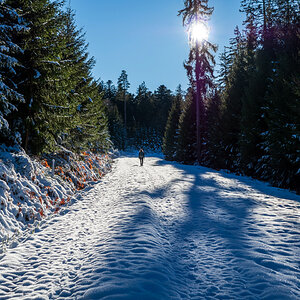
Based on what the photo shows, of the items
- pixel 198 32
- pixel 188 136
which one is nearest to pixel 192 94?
pixel 188 136

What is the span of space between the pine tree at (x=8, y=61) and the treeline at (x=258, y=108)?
11411 millimetres

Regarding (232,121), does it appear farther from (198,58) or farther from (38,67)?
(38,67)

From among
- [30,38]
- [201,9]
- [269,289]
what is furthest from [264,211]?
[201,9]

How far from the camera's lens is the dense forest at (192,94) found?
802cm

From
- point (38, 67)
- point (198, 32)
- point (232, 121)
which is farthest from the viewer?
point (198, 32)

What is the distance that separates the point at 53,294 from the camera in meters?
3.17

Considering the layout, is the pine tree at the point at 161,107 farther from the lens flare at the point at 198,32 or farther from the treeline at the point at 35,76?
the treeline at the point at 35,76

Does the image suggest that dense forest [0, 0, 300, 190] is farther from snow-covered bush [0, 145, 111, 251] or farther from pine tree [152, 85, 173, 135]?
pine tree [152, 85, 173, 135]

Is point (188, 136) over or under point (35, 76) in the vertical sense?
under

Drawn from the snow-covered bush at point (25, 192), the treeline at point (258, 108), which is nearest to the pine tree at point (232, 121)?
the treeline at point (258, 108)

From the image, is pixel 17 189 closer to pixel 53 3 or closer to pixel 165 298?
pixel 165 298

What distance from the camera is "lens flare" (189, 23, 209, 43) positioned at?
72.3ft

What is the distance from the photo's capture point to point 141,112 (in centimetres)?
8169

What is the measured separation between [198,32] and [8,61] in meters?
20.5
